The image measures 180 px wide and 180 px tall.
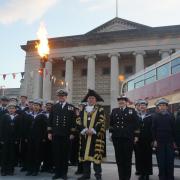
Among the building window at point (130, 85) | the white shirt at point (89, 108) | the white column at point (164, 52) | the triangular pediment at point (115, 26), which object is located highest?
the triangular pediment at point (115, 26)

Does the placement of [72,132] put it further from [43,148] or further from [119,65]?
[119,65]

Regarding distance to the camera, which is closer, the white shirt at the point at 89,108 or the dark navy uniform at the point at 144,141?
the white shirt at the point at 89,108

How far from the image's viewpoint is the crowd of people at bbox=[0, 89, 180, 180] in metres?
7.83

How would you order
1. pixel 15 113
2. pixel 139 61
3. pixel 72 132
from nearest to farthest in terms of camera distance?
pixel 72 132, pixel 15 113, pixel 139 61

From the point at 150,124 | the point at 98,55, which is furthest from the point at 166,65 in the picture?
the point at 98,55

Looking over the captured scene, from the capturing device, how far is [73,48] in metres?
48.5

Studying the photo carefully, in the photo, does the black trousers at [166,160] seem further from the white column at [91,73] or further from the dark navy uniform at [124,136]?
the white column at [91,73]

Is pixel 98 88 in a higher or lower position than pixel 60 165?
higher

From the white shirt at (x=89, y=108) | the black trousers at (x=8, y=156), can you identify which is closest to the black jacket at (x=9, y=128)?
the black trousers at (x=8, y=156)

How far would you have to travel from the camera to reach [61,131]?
8398 millimetres

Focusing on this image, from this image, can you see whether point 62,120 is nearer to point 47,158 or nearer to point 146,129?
point 47,158

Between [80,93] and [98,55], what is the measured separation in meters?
6.53

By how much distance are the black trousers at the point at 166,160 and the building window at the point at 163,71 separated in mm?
7605

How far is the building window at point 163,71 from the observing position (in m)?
15.0
